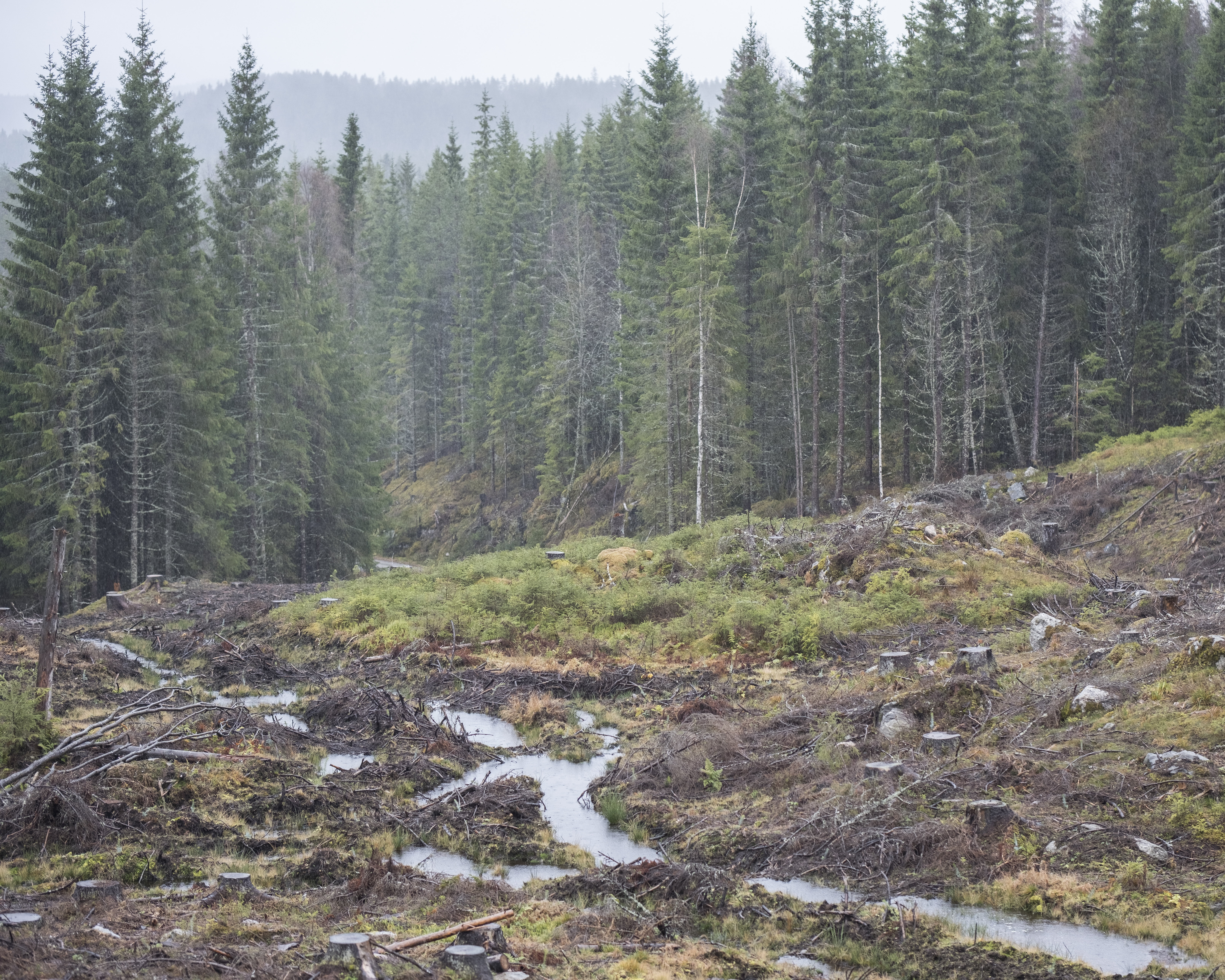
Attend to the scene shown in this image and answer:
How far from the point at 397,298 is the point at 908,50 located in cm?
3781

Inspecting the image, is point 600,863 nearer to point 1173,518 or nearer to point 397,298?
point 1173,518

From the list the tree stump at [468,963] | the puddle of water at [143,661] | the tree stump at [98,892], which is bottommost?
the puddle of water at [143,661]

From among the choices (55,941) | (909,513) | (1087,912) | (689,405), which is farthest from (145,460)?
(1087,912)

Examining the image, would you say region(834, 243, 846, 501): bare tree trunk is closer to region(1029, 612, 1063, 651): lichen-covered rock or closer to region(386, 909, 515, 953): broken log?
region(1029, 612, 1063, 651): lichen-covered rock

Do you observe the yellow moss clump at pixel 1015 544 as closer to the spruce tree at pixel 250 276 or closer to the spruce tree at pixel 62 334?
Result: the spruce tree at pixel 62 334

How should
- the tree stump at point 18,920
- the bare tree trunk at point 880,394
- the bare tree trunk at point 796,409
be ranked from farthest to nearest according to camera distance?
the bare tree trunk at point 796,409 → the bare tree trunk at point 880,394 → the tree stump at point 18,920

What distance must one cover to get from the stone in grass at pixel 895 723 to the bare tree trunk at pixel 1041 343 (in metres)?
26.7

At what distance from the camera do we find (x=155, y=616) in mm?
25375

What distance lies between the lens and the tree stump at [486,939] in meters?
6.16

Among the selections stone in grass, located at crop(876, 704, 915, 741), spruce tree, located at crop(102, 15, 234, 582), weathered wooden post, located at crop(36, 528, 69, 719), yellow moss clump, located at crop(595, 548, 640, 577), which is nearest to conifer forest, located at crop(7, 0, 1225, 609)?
spruce tree, located at crop(102, 15, 234, 582)

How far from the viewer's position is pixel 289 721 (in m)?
14.5

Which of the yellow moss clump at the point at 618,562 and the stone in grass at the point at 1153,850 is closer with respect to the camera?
the stone in grass at the point at 1153,850

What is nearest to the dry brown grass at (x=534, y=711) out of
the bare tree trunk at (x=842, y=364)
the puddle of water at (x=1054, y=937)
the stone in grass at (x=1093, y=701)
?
the stone in grass at (x=1093, y=701)

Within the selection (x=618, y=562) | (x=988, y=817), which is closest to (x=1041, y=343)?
(x=618, y=562)
